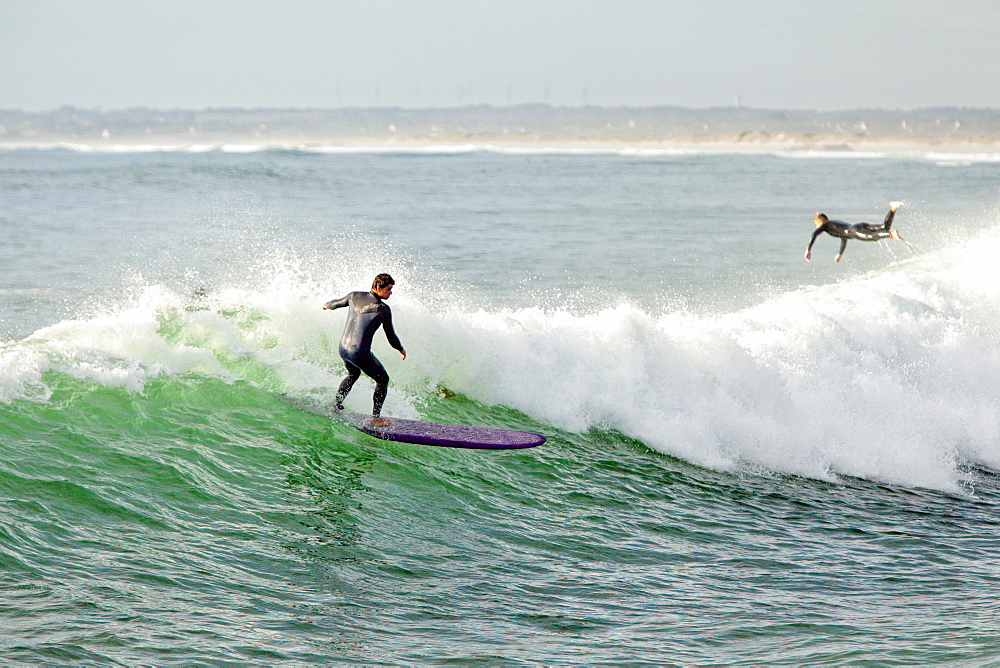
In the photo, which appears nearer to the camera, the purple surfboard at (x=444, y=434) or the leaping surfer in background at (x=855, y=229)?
the purple surfboard at (x=444, y=434)

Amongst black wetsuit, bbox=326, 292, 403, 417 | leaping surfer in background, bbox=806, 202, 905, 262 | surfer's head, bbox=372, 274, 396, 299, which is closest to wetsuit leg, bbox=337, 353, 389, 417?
black wetsuit, bbox=326, 292, 403, 417

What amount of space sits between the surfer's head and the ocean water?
5.40 ft

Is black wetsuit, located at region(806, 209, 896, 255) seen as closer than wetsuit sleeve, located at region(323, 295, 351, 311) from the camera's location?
No

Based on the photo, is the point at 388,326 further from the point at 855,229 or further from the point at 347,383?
the point at 855,229

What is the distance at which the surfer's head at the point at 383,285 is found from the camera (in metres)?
9.75

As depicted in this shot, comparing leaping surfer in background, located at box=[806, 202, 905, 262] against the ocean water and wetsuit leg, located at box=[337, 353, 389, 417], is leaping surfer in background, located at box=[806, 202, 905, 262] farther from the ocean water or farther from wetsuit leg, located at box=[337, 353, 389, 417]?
wetsuit leg, located at box=[337, 353, 389, 417]

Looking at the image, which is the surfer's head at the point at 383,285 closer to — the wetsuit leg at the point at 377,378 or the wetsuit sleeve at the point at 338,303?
the wetsuit sleeve at the point at 338,303

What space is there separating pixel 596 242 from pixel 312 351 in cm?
1967

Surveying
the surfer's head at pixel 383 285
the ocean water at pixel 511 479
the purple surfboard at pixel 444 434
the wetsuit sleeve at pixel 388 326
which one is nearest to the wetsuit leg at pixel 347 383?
the purple surfboard at pixel 444 434

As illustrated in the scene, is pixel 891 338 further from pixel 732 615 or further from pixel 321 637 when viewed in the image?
pixel 321 637

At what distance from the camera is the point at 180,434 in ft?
32.9

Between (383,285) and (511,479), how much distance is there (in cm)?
246

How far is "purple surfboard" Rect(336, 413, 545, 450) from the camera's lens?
10023mm

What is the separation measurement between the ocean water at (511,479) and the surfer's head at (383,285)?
1.65m
